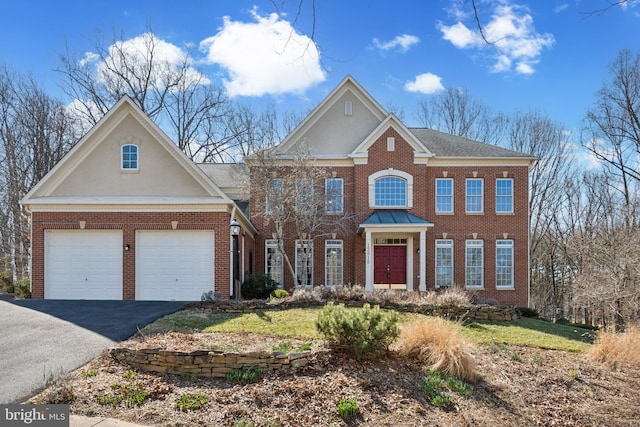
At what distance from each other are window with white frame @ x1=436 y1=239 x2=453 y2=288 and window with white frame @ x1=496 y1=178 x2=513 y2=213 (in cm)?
284

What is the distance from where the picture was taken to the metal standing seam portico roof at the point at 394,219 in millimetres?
18875

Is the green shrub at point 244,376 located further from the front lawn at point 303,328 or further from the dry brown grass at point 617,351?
the dry brown grass at point 617,351

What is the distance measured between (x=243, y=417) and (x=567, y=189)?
3251 centimetres

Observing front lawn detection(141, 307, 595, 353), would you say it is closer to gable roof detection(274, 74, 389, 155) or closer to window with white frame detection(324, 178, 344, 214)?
window with white frame detection(324, 178, 344, 214)

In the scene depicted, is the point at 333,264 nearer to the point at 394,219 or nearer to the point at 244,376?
the point at 394,219

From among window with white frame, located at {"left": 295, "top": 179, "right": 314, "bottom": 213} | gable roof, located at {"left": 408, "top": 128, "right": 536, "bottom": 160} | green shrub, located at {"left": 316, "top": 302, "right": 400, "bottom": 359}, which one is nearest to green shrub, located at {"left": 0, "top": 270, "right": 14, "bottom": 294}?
window with white frame, located at {"left": 295, "top": 179, "right": 314, "bottom": 213}

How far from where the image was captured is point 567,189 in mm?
32125

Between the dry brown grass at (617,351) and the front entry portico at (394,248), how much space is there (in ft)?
32.5

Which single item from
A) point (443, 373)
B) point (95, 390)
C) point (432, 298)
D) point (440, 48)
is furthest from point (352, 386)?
point (432, 298)

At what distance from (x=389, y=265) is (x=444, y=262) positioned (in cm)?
250

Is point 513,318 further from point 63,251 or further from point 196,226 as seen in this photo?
point 63,251

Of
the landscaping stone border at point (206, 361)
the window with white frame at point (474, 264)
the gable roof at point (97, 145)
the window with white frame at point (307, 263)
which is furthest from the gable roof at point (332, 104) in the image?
the landscaping stone border at point (206, 361)

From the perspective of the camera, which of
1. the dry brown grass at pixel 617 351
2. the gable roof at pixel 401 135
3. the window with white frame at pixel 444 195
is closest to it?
the dry brown grass at pixel 617 351

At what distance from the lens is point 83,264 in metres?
16.0
